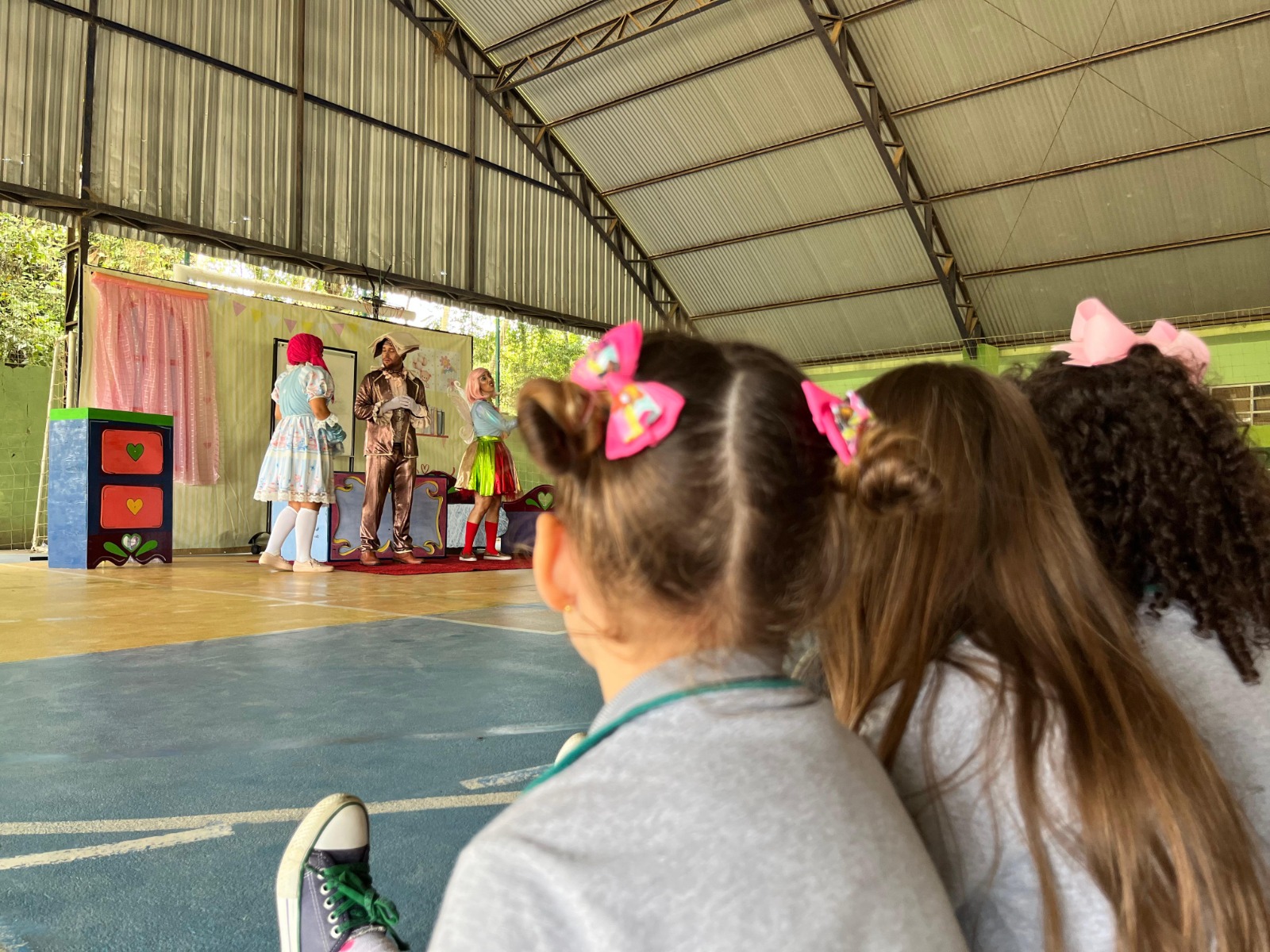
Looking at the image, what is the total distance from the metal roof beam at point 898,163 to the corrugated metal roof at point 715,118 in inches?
10.7

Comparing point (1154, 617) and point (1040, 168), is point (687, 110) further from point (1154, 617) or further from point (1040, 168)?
point (1154, 617)

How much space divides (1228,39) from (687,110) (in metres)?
5.20

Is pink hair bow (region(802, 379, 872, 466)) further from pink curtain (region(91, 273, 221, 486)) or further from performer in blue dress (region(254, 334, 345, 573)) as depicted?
pink curtain (region(91, 273, 221, 486))

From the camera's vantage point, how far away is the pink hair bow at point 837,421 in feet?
2.14

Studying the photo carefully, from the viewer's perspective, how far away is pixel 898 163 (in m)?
10.5

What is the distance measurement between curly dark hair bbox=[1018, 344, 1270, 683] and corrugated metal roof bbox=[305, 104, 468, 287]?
30.0 feet

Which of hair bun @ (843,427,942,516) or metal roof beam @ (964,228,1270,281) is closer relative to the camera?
hair bun @ (843,427,942,516)

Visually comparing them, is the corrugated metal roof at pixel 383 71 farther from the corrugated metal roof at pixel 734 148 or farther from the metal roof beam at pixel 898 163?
the metal roof beam at pixel 898 163

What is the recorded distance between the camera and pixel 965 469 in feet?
2.87

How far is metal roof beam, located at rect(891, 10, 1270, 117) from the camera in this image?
848 cm

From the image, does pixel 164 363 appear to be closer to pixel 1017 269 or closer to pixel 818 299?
pixel 818 299

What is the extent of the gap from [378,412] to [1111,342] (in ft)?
20.2

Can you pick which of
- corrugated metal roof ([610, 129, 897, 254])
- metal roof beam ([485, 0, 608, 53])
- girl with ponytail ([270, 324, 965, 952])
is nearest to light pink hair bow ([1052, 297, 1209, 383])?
girl with ponytail ([270, 324, 965, 952])

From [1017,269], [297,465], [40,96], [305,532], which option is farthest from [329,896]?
[1017,269]
